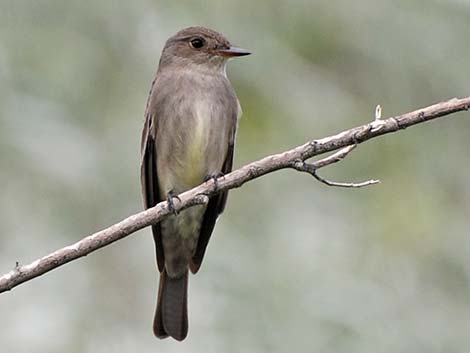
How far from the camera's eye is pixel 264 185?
577 centimetres

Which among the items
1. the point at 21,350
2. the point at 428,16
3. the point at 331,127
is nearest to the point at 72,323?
the point at 21,350

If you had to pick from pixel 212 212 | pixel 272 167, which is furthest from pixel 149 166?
pixel 272 167

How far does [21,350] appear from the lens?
4.78 metres

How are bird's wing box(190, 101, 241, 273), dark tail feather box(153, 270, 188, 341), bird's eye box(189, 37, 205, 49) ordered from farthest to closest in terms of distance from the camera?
1. bird's eye box(189, 37, 205, 49)
2. bird's wing box(190, 101, 241, 273)
3. dark tail feather box(153, 270, 188, 341)

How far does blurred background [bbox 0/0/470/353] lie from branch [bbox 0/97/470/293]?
869 millimetres

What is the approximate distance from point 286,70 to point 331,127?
0.36 meters

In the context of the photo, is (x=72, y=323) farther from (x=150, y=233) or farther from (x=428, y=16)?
(x=428, y=16)

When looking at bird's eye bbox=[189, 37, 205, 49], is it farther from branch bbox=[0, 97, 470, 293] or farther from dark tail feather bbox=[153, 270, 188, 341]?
branch bbox=[0, 97, 470, 293]

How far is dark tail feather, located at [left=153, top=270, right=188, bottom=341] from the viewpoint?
5.43 m

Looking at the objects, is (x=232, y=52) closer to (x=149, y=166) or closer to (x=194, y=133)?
(x=194, y=133)

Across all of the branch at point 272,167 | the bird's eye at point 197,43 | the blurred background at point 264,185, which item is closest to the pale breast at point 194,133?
the blurred background at point 264,185

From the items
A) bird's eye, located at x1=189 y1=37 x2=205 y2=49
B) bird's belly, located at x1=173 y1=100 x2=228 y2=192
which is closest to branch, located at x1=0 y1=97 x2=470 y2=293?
bird's belly, located at x1=173 y1=100 x2=228 y2=192

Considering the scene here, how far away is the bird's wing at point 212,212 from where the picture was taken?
5.55 meters

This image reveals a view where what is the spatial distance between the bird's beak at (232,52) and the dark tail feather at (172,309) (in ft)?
3.64
